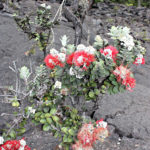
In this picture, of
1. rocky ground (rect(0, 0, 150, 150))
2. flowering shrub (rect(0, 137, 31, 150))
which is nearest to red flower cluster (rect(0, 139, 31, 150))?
flowering shrub (rect(0, 137, 31, 150))

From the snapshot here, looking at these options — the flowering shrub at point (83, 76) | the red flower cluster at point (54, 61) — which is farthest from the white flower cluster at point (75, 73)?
the red flower cluster at point (54, 61)

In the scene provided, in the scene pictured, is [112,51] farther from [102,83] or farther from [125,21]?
[125,21]

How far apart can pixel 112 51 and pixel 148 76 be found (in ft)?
12.0

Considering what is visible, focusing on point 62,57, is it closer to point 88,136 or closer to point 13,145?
point 88,136

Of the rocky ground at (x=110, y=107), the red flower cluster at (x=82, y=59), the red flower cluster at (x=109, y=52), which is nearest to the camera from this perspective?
the red flower cluster at (x=82, y=59)

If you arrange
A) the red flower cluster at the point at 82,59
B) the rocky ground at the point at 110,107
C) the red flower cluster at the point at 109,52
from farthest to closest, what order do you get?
the rocky ground at the point at 110,107 → the red flower cluster at the point at 109,52 → the red flower cluster at the point at 82,59

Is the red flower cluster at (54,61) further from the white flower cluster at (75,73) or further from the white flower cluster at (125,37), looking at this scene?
the white flower cluster at (125,37)

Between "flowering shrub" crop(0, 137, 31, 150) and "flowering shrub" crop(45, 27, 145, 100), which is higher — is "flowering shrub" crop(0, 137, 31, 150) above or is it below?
below

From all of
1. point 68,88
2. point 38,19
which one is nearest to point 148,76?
point 38,19

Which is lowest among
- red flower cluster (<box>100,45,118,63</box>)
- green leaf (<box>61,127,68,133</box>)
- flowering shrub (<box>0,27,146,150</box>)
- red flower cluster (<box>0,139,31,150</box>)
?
red flower cluster (<box>0,139,31,150</box>)

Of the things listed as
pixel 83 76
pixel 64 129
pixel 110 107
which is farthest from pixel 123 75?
pixel 110 107

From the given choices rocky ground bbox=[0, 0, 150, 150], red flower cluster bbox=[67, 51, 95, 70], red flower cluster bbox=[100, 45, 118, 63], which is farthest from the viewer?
rocky ground bbox=[0, 0, 150, 150]

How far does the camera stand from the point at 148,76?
5.16 meters

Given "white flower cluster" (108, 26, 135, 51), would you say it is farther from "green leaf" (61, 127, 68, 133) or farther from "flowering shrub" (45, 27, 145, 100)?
"green leaf" (61, 127, 68, 133)
